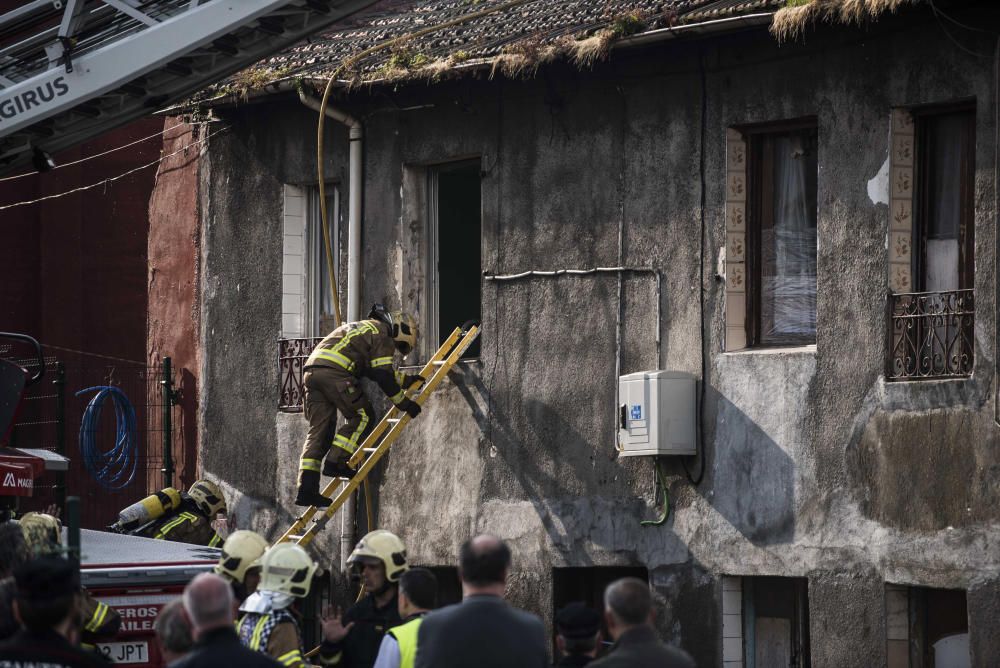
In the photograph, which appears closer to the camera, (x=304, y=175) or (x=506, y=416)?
(x=506, y=416)

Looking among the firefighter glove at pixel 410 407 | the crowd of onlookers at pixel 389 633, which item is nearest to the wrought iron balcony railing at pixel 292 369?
the firefighter glove at pixel 410 407

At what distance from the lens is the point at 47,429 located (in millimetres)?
22359

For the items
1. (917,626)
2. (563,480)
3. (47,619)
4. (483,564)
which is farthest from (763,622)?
(47,619)

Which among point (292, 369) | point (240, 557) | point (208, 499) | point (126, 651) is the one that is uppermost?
point (292, 369)

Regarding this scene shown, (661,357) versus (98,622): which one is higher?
(661,357)

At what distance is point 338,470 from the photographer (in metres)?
16.0

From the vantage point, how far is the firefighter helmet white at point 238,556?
10.5 metres

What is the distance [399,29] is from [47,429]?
741 cm

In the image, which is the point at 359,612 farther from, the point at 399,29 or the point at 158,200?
the point at 158,200

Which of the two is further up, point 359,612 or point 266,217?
point 266,217

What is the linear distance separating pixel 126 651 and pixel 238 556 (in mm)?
1608

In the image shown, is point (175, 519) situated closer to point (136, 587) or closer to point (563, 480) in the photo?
point (563, 480)

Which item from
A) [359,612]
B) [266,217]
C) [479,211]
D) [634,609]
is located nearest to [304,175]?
[266,217]

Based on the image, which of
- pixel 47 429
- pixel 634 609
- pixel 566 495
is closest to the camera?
pixel 634 609
